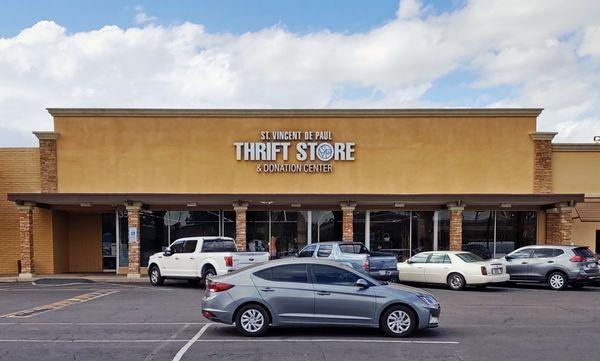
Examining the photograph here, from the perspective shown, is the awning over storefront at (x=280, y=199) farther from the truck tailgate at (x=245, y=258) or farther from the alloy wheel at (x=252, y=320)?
the alloy wheel at (x=252, y=320)

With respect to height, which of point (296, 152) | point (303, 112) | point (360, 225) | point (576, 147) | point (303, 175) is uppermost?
point (303, 112)

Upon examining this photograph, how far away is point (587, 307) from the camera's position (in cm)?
1422

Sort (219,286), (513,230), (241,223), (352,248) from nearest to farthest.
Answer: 1. (219,286)
2. (352,248)
3. (241,223)
4. (513,230)

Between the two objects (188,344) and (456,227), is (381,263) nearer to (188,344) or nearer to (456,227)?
(456,227)

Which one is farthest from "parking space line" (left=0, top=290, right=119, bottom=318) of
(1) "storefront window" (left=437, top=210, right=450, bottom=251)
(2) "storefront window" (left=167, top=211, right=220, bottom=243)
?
(1) "storefront window" (left=437, top=210, right=450, bottom=251)

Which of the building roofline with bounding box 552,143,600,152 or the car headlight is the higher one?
the building roofline with bounding box 552,143,600,152

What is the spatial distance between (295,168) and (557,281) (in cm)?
1155

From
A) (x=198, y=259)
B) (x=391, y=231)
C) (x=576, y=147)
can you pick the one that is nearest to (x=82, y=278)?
(x=198, y=259)

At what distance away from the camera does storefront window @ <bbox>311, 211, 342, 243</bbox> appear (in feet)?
81.5

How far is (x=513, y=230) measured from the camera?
25.3m

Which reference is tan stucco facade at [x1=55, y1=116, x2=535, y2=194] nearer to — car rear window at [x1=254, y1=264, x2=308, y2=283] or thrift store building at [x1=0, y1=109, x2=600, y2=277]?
thrift store building at [x1=0, y1=109, x2=600, y2=277]

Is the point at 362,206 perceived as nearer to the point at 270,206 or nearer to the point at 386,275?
the point at 270,206

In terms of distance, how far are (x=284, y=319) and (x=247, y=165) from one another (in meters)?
15.1

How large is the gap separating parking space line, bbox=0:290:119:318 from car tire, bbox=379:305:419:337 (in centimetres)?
848
